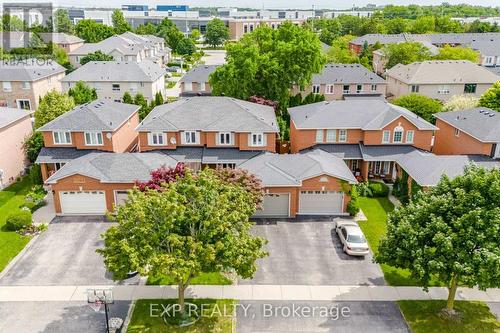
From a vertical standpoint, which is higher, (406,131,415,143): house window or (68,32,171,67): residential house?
(68,32,171,67): residential house

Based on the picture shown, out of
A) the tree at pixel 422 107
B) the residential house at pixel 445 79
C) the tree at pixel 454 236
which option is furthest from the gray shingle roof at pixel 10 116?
the residential house at pixel 445 79

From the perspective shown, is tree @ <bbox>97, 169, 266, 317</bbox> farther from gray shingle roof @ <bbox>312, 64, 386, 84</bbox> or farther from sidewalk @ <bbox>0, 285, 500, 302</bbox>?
gray shingle roof @ <bbox>312, 64, 386, 84</bbox>

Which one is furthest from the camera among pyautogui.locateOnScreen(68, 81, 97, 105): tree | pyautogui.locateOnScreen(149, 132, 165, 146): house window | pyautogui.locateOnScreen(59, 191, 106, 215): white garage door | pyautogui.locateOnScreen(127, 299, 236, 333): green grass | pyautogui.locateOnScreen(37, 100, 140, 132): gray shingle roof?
pyautogui.locateOnScreen(68, 81, 97, 105): tree

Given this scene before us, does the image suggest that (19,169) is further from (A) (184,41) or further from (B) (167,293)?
(A) (184,41)

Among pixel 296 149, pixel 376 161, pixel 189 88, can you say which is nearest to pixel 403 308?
pixel 376 161

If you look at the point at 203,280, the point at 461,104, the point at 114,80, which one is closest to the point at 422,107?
the point at 461,104

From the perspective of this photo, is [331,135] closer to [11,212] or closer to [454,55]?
[11,212]

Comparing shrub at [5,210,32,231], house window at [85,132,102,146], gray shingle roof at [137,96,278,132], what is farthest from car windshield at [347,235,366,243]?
house window at [85,132,102,146]
